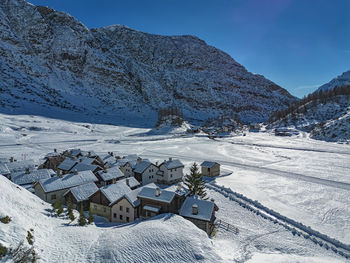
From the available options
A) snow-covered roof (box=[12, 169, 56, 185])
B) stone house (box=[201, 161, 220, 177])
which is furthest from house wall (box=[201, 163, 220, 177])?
snow-covered roof (box=[12, 169, 56, 185])

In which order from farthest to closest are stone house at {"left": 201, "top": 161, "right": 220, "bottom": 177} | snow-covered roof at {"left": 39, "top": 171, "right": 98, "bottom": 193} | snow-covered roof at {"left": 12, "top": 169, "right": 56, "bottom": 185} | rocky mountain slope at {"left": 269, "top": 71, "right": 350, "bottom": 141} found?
rocky mountain slope at {"left": 269, "top": 71, "right": 350, "bottom": 141} < stone house at {"left": 201, "top": 161, "right": 220, "bottom": 177} < snow-covered roof at {"left": 12, "top": 169, "right": 56, "bottom": 185} < snow-covered roof at {"left": 39, "top": 171, "right": 98, "bottom": 193}

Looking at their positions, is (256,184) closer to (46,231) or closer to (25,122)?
(46,231)

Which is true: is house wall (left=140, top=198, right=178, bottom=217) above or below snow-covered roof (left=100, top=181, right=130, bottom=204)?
below

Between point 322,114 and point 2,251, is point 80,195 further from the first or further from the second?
point 322,114

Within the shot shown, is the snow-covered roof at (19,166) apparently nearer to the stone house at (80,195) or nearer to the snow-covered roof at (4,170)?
the snow-covered roof at (4,170)

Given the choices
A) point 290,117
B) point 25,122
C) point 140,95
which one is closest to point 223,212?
point 25,122

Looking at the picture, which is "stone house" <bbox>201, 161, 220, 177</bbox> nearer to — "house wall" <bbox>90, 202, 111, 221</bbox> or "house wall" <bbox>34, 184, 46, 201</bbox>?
"house wall" <bbox>90, 202, 111, 221</bbox>
